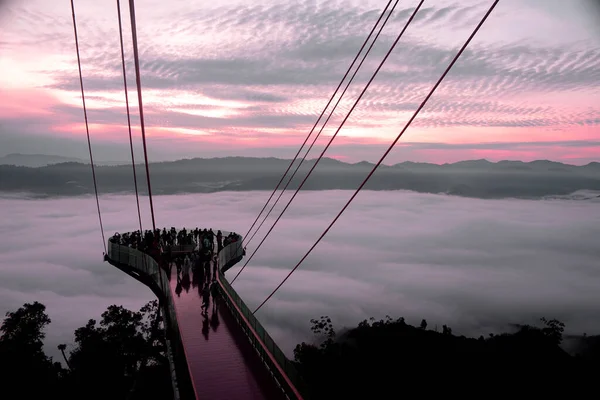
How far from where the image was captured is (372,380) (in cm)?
4500

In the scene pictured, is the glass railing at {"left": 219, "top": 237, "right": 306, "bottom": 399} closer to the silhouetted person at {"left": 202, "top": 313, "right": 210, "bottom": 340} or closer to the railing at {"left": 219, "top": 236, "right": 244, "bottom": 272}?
the silhouetted person at {"left": 202, "top": 313, "right": 210, "bottom": 340}

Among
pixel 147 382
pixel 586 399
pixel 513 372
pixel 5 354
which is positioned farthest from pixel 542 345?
pixel 5 354

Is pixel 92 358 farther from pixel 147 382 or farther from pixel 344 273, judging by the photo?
pixel 344 273

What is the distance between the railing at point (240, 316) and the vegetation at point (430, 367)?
19714mm

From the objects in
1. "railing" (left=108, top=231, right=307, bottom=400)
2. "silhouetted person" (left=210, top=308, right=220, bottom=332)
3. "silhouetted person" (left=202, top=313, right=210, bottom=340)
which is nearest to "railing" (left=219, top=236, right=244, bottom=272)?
"railing" (left=108, top=231, right=307, bottom=400)

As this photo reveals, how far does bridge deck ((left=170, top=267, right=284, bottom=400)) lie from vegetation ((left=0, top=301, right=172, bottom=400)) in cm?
1534

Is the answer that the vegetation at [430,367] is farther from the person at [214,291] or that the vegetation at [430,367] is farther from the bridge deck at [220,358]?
the bridge deck at [220,358]

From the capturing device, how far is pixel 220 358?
42.6 ft

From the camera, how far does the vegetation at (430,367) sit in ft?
144

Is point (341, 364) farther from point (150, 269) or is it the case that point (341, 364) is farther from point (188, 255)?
point (150, 269)

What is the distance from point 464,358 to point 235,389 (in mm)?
50507

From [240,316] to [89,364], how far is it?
2576 cm

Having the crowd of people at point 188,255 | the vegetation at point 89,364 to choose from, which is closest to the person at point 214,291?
the crowd of people at point 188,255

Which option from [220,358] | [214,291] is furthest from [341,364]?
[220,358]
